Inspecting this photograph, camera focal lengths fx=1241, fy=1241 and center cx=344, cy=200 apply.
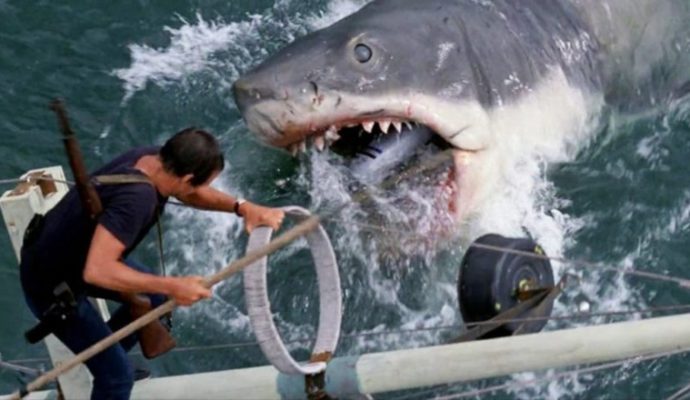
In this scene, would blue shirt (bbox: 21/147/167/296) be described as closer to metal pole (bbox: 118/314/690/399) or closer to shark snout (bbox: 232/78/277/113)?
metal pole (bbox: 118/314/690/399)

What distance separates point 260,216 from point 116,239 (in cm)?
43

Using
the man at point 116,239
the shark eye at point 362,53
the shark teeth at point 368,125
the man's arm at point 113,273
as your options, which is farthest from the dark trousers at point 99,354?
the shark eye at point 362,53

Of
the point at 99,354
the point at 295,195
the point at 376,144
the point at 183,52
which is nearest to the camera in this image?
the point at 99,354

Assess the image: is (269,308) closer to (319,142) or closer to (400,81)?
(319,142)

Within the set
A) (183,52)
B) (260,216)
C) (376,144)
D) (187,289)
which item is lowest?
(187,289)

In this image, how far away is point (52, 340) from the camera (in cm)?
379

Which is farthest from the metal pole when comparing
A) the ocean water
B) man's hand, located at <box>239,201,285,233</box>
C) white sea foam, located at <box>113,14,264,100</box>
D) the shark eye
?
white sea foam, located at <box>113,14,264,100</box>

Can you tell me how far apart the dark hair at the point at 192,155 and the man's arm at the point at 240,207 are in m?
0.13

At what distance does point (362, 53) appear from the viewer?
15.2 feet

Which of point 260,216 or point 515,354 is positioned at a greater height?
point 260,216

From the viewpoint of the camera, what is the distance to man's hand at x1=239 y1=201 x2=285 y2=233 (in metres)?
3.39

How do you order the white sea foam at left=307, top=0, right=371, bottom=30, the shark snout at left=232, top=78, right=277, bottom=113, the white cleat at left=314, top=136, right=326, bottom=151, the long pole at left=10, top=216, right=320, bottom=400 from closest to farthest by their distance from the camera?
the long pole at left=10, top=216, right=320, bottom=400
the shark snout at left=232, top=78, right=277, bottom=113
the white cleat at left=314, top=136, right=326, bottom=151
the white sea foam at left=307, top=0, right=371, bottom=30

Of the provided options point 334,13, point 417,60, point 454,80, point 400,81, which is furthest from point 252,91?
point 334,13

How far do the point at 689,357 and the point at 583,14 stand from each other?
1614mm
